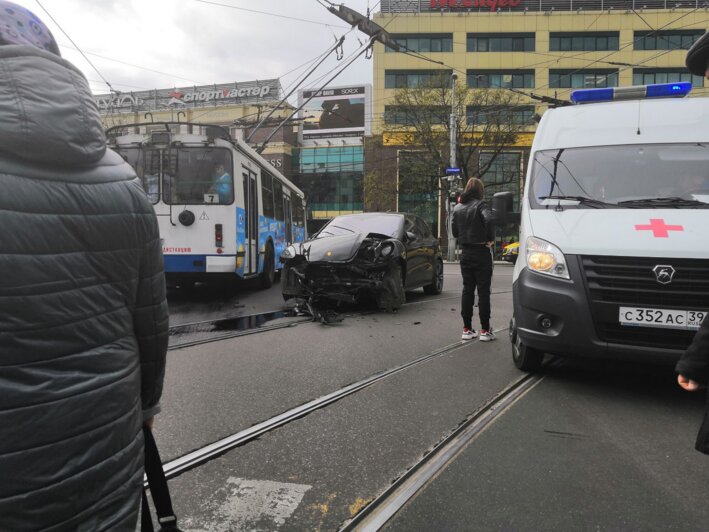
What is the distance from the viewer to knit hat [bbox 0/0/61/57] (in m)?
1.12

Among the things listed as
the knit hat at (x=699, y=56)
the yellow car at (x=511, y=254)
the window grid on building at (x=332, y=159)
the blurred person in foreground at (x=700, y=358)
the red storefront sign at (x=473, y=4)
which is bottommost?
the yellow car at (x=511, y=254)

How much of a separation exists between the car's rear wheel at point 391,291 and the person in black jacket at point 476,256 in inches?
80.5

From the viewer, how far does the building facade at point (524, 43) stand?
45.4 metres

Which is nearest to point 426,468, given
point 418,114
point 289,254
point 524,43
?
point 289,254

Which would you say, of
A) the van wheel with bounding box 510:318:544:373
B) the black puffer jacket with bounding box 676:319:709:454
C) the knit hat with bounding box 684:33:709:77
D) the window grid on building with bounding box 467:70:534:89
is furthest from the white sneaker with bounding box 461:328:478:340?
the window grid on building with bounding box 467:70:534:89

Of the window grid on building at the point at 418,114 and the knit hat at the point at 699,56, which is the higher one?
the window grid on building at the point at 418,114

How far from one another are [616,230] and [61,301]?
3882mm

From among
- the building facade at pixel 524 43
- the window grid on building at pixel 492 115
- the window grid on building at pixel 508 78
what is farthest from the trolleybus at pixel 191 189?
the window grid on building at pixel 508 78

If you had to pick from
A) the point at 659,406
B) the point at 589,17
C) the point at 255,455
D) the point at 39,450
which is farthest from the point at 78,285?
the point at 589,17

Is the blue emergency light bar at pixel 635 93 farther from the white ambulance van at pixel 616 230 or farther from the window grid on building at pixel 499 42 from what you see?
the window grid on building at pixel 499 42

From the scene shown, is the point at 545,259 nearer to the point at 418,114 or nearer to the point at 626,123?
the point at 626,123

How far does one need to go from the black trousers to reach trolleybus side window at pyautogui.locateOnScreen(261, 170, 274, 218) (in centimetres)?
662

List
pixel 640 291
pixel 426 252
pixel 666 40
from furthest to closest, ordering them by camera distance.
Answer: pixel 666 40
pixel 426 252
pixel 640 291

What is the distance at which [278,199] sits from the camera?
13.8 metres
